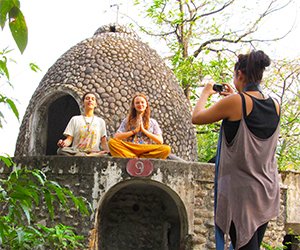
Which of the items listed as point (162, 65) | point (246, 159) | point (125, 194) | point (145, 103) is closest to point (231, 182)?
point (246, 159)

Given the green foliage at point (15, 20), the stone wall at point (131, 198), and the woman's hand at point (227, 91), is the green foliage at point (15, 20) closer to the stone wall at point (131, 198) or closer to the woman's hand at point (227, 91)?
the woman's hand at point (227, 91)

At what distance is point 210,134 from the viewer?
49.1 feet

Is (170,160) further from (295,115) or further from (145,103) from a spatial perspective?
(295,115)

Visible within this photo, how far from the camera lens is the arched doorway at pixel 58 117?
10484 millimetres

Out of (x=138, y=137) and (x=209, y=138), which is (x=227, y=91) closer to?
(x=138, y=137)

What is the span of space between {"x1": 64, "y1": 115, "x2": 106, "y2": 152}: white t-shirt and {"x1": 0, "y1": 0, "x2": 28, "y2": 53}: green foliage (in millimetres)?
6266

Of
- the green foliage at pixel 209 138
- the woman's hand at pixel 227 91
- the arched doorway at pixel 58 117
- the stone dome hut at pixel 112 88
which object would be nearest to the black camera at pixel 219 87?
the woman's hand at pixel 227 91

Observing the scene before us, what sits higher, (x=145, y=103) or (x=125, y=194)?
(x=145, y=103)

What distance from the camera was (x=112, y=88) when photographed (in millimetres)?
8680

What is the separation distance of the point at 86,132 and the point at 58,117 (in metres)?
3.46

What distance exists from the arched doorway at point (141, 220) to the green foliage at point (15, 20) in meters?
6.83

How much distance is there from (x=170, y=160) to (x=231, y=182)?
15.5 ft

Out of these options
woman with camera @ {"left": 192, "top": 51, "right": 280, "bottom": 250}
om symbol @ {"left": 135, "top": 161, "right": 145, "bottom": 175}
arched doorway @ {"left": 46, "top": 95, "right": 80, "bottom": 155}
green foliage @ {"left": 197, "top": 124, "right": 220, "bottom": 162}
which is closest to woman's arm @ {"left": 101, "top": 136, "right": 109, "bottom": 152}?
om symbol @ {"left": 135, "top": 161, "right": 145, "bottom": 175}

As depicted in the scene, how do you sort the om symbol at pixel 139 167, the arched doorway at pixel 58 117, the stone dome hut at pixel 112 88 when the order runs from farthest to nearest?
the arched doorway at pixel 58 117 < the stone dome hut at pixel 112 88 < the om symbol at pixel 139 167
